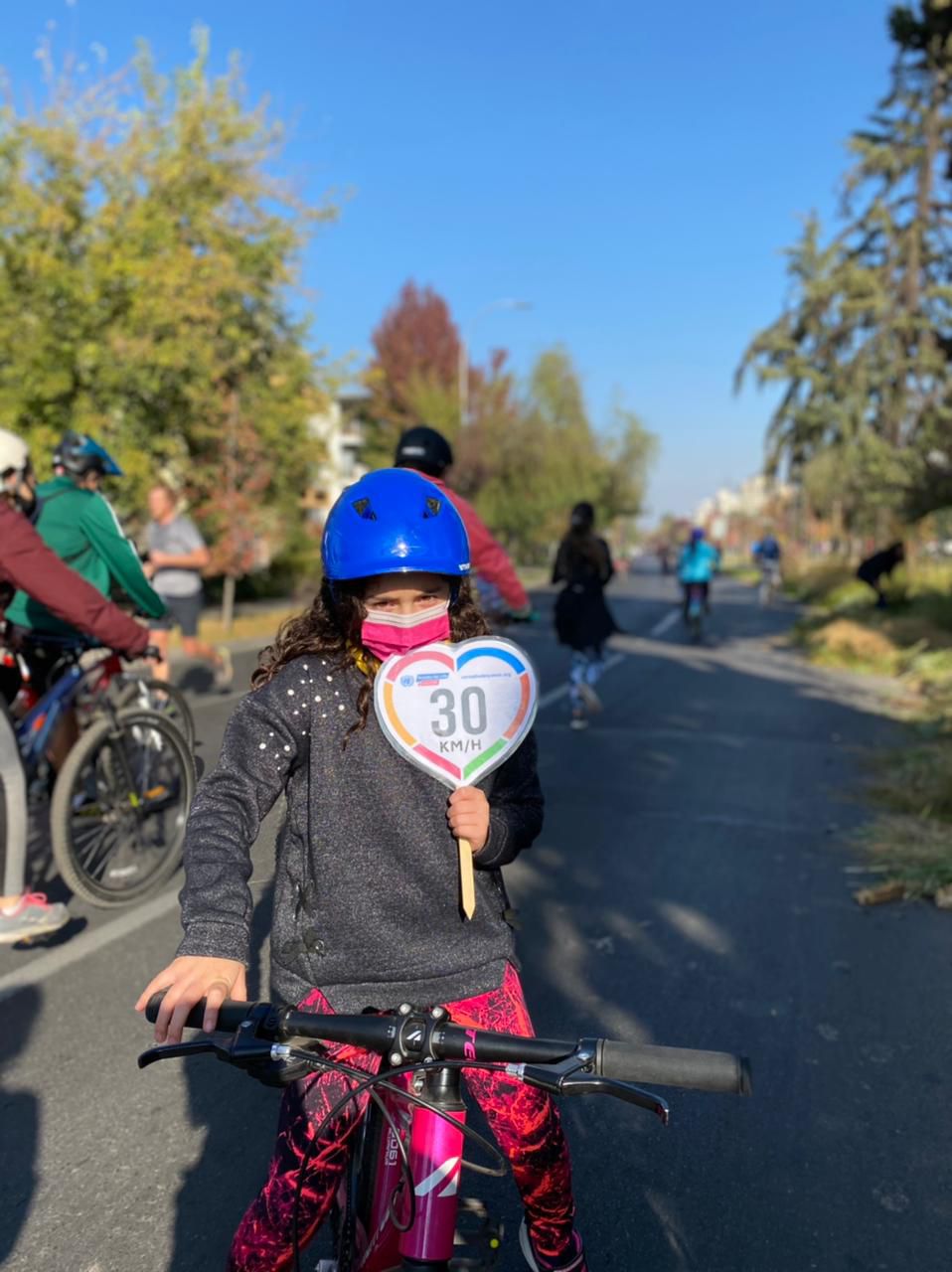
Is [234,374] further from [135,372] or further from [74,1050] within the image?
[74,1050]

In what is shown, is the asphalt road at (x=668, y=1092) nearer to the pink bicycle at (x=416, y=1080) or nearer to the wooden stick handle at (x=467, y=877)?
the wooden stick handle at (x=467, y=877)

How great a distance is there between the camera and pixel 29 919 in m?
4.15

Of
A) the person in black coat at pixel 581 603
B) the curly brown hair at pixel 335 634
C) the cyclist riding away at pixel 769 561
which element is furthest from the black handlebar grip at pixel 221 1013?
the cyclist riding away at pixel 769 561

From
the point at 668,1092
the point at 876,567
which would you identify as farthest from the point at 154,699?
the point at 876,567

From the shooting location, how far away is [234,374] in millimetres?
19984

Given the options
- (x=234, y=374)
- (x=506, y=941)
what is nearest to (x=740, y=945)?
(x=506, y=941)

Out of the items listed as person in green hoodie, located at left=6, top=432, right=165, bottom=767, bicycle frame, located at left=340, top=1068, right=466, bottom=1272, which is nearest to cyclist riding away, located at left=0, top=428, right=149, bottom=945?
person in green hoodie, located at left=6, top=432, right=165, bottom=767

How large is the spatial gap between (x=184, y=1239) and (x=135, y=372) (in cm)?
1445

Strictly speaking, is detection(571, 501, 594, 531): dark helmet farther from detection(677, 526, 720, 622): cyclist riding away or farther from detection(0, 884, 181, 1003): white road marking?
detection(677, 526, 720, 622): cyclist riding away

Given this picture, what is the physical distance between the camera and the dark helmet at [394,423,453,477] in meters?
5.39

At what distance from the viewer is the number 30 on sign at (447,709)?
191cm

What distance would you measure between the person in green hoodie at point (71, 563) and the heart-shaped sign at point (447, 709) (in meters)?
3.61

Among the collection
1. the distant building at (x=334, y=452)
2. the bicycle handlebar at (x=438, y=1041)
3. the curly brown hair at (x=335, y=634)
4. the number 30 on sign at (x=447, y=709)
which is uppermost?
the distant building at (x=334, y=452)

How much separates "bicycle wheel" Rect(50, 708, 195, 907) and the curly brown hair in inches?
102
